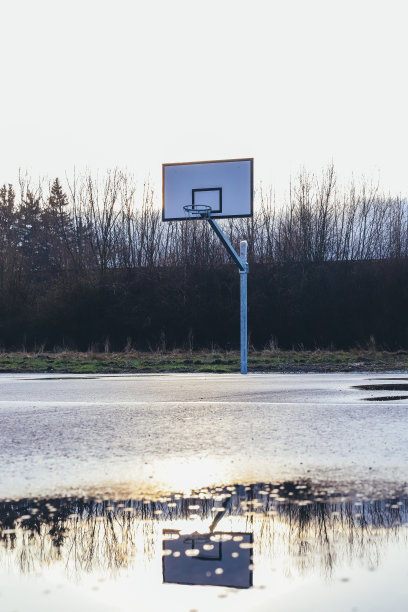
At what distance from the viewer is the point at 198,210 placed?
70.4 ft

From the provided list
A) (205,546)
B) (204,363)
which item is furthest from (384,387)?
(204,363)

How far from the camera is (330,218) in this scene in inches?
1451

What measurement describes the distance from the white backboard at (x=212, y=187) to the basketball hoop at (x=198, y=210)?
0.26 feet

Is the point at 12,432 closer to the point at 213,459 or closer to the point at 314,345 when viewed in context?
the point at 213,459

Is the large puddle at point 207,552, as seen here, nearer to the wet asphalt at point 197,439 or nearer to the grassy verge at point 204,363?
the wet asphalt at point 197,439

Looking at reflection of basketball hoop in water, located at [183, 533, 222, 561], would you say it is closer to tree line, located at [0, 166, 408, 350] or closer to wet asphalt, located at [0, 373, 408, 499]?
wet asphalt, located at [0, 373, 408, 499]

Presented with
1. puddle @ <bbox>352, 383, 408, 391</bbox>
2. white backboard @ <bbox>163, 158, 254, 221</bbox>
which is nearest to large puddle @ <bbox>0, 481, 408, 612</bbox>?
puddle @ <bbox>352, 383, 408, 391</bbox>

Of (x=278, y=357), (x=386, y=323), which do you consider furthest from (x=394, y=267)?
(x=278, y=357)

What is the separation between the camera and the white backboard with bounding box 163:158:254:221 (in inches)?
827

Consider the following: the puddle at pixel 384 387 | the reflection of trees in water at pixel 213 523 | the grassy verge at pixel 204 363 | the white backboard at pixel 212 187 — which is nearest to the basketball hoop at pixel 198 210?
the white backboard at pixel 212 187

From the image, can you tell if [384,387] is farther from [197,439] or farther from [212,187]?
[212,187]

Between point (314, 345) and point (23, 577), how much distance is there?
28.0m

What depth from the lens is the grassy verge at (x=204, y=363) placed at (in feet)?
63.4

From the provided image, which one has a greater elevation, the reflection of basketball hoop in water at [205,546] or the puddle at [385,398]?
the puddle at [385,398]
